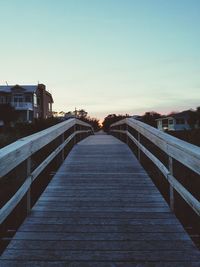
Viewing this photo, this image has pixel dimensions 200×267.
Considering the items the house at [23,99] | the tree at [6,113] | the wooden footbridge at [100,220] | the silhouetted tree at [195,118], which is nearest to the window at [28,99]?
the house at [23,99]

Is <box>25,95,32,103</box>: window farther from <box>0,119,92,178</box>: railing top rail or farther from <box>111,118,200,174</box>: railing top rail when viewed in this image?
<box>111,118,200,174</box>: railing top rail

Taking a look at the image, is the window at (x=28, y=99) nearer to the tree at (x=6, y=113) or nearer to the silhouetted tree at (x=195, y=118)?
the tree at (x=6, y=113)

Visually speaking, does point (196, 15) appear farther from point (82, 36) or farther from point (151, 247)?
point (151, 247)

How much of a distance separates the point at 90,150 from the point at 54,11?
642cm

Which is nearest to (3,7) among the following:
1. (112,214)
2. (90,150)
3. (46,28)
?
(46,28)

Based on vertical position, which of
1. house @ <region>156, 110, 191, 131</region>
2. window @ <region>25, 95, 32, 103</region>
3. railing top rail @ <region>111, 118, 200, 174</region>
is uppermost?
window @ <region>25, 95, 32, 103</region>

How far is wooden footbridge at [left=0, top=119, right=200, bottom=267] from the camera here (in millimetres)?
3287

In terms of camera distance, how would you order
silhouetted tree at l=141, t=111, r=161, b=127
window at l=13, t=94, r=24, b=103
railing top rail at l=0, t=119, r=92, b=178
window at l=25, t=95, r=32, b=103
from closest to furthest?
railing top rail at l=0, t=119, r=92, b=178 → window at l=13, t=94, r=24, b=103 → window at l=25, t=95, r=32, b=103 → silhouetted tree at l=141, t=111, r=161, b=127

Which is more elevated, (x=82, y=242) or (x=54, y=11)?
(x=54, y=11)

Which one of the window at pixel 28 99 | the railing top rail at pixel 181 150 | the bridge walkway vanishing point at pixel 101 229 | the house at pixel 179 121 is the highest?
the window at pixel 28 99

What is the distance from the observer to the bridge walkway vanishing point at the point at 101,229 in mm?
3264

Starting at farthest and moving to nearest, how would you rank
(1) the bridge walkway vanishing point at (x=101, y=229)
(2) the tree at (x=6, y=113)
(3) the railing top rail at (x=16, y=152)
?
1. (2) the tree at (x=6, y=113)
2. (3) the railing top rail at (x=16, y=152)
3. (1) the bridge walkway vanishing point at (x=101, y=229)

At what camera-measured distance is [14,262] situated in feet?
10.5

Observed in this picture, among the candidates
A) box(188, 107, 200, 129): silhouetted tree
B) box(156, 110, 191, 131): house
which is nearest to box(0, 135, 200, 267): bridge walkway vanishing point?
box(188, 107, 200, 129): silhouetted tree
